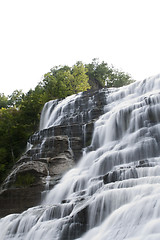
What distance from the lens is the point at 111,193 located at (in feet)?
30.3

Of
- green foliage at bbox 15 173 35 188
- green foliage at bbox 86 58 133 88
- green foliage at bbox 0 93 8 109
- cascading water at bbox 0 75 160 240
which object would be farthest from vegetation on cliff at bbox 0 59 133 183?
green foliage at bbox 0 93 8 109

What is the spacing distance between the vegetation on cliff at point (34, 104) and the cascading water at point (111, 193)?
31.8 ft

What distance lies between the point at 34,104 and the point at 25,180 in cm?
1551

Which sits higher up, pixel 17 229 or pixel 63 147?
pixel 63 147

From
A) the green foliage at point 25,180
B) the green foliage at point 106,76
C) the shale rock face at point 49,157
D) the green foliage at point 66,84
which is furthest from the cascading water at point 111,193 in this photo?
the green foliage at point 106,76

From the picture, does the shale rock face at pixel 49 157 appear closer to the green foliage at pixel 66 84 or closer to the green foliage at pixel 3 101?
the green foliage at pixel 66 84

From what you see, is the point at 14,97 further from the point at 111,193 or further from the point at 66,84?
the point at 111,193

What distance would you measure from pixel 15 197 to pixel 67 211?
7.17 m

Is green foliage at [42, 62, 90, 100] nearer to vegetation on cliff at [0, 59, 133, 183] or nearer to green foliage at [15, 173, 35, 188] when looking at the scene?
vegetation on cliff at [0, 59, 133, 183]

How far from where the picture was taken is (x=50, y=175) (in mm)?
17156

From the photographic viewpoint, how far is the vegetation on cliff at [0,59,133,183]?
26172 millimetres

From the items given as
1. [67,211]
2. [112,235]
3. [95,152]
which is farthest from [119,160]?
[112,235]

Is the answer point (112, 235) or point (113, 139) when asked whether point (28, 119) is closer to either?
point (113, 139)

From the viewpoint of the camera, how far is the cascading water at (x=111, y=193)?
25.4 ft
